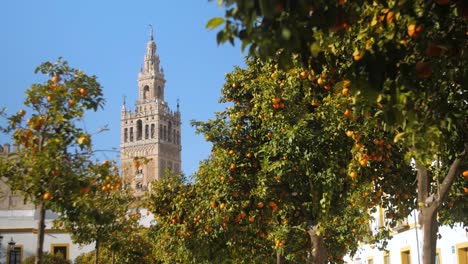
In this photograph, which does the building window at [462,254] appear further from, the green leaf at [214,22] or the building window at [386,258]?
the green leaf at [214,22]

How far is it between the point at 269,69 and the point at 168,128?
467 feet

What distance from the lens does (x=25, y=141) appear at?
31.2ft

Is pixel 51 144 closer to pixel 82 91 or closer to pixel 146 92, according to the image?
pixel 82 91

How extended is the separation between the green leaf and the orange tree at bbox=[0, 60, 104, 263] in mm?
5366

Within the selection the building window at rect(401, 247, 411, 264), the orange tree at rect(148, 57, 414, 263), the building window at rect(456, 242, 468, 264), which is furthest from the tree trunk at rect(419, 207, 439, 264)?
the building window at rect(401, 247, 411, 264)

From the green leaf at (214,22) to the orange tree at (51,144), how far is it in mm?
5366

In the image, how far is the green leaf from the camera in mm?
3984

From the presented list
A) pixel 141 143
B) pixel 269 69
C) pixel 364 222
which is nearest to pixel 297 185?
pixel 269 69

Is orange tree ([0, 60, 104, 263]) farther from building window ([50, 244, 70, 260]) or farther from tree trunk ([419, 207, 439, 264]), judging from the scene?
building window ([50, 244, 70, 260])

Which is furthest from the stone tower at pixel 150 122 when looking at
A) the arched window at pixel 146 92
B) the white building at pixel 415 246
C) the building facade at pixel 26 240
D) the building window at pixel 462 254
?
the building window at pixel 462 254

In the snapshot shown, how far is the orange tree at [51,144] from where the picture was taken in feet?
29.7

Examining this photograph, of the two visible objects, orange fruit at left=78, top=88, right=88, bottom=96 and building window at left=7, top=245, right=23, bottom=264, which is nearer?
orange fruit at left=78, top=88, right=88, bottom=96

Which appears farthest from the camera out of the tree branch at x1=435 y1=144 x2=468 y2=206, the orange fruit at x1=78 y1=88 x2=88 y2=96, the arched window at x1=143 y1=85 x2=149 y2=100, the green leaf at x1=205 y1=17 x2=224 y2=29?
the arched window at x1=143 y1=85 x2=149 y2=100

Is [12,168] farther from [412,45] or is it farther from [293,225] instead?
[293,225]
